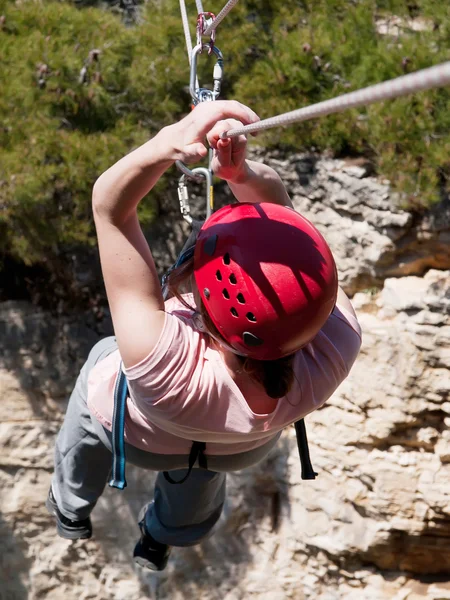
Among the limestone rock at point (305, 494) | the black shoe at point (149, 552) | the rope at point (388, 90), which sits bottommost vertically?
the limestone rock at point (305, 494)

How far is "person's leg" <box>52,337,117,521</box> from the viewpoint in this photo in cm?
152

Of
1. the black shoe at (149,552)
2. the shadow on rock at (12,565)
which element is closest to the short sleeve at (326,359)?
the black shoe at (149,552)

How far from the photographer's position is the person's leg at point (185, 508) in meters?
1.69

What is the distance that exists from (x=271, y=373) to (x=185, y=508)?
0.78 m

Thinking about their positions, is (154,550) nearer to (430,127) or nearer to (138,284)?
(138,284)

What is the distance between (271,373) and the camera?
1.12m

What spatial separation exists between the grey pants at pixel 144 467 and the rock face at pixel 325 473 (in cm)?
108

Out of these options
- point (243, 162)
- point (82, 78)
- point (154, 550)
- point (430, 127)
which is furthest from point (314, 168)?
point (243, 162)

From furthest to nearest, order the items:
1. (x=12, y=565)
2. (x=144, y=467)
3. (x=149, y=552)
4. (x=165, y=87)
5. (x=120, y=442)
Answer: (x=12, y=565) → (x=165, y=87) → (x=149, y=552) → (x=144, y=467) → (x=120, y=442)

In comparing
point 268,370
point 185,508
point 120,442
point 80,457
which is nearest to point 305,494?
point 185,508

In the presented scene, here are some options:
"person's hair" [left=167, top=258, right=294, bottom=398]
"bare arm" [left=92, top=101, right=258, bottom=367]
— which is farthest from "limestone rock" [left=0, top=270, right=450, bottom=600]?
"bare arm" [left=92, top=101, right=258, bottom=367]

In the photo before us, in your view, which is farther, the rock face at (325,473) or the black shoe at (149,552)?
the rock face at (325,473)

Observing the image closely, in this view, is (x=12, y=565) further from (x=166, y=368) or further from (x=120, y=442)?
Result: (x=166, y=368)

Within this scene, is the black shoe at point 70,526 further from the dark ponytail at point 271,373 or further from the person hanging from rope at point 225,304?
the dark ponytail at point 271,373
